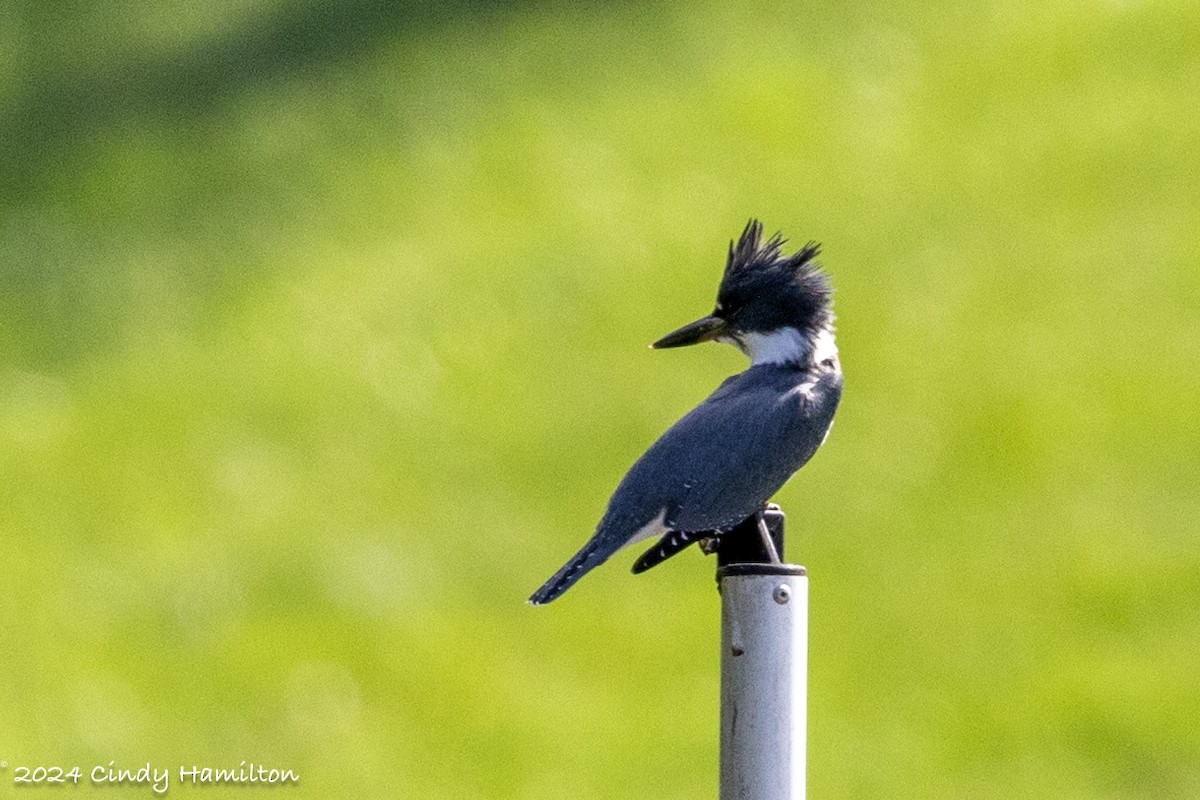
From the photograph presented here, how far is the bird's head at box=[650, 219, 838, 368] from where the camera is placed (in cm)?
471

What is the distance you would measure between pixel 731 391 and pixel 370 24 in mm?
6871

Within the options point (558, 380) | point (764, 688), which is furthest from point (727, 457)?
point (558, 380)

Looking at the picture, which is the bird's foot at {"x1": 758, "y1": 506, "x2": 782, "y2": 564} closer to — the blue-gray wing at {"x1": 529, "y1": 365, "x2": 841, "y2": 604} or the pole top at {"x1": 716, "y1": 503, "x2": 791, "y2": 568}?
the pole top at {"x1": 716, "y1": 503, "x2": 791, "y2": 568}

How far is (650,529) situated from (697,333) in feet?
2.03

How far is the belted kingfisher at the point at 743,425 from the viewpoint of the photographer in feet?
14.1

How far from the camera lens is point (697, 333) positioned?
15.6 feet

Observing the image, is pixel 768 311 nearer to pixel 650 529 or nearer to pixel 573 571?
pixel 650 529

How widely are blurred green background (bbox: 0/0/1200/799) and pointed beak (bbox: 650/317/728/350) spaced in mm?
2395

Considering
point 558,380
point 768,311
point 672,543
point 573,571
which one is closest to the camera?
point 573,571

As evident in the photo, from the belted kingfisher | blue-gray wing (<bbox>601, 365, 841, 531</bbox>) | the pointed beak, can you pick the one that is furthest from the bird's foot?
the pointed beak

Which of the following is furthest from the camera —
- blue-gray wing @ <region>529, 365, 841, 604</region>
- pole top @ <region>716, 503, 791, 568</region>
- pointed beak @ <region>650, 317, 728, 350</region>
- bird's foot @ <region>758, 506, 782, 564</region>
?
pointed beak @ <region>650, 317, 728, 350</region>

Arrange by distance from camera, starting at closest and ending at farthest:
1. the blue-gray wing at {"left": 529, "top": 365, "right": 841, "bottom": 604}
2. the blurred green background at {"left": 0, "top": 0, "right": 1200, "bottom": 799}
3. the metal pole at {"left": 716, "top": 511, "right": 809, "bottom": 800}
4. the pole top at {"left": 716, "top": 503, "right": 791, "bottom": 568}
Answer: the metal pole at {"left": 716, "top": 511, "right": 809, "bottom": 800}
the pole top at {"left": 716, "top": 503, "right": 791, "bottom": 568}
the blue-gray wing at {"left": 529, "top": 365, "right": 841, "bottom": 604}
the blurred green background at {"left": 0, "top": 0, "right": 1200, "bottom": 799}

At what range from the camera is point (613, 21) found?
36.1ft

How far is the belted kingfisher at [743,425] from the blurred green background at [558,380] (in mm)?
2429
